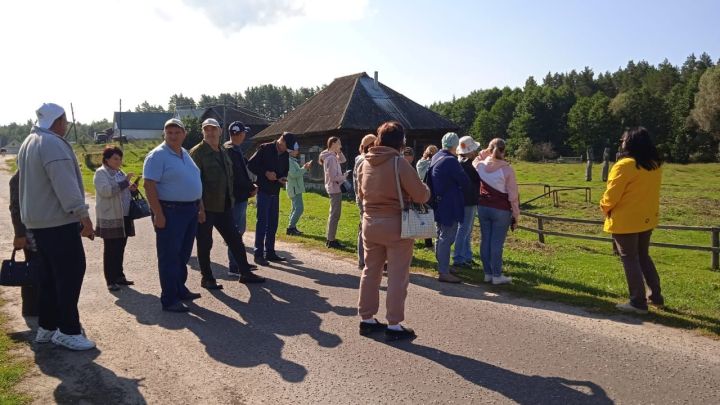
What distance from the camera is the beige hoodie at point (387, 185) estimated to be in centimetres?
508

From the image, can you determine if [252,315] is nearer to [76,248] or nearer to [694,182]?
[76,248]

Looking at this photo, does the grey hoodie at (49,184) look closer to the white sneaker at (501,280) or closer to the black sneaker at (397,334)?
the black sneaker at (397,334)

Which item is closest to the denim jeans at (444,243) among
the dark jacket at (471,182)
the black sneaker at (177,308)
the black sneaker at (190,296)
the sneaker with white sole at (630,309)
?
the dark jacket at (471,182)

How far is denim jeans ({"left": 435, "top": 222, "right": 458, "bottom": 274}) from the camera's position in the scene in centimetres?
748

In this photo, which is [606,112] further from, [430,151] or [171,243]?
[171,243]

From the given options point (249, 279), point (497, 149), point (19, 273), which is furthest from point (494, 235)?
point (19, 273)

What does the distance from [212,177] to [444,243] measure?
312 centimetres

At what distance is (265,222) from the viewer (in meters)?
8.81

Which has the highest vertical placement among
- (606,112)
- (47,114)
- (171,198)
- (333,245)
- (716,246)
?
(606,112)

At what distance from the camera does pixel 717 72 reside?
5631 centimetres

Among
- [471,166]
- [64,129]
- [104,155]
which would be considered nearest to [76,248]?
[64,129]

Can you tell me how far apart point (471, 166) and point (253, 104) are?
150195 mm

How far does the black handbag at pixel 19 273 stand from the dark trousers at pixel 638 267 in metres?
5.99

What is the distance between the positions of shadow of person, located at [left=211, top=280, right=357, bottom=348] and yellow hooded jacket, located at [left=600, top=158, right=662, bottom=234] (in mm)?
3088
